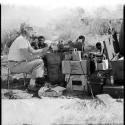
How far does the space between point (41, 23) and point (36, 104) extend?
10196 mm

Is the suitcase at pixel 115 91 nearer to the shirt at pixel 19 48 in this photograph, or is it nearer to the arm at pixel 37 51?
the arm at pixel 37 51

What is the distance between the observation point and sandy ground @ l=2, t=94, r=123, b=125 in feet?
15.5

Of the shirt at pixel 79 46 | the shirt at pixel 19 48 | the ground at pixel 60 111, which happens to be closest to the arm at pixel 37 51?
the shirt at pixel 19 48

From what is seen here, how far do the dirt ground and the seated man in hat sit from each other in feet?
2.99

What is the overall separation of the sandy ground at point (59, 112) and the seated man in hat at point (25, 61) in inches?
40.0

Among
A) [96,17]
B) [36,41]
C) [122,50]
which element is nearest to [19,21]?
[96,17]

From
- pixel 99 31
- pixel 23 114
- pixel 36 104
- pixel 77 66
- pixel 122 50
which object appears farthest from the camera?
pixel 99 31

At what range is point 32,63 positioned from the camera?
6848 mm

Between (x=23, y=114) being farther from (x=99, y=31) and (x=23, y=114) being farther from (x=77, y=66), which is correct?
(x=99, y=31)

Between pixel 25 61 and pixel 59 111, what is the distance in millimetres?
2095

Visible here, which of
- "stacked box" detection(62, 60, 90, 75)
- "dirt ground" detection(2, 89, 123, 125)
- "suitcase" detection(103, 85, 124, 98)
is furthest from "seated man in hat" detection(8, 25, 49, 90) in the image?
"suitcase" detection(103, 85, 124, 98)

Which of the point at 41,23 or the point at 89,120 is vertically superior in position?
the point at 41,23

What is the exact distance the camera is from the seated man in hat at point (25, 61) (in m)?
6.81

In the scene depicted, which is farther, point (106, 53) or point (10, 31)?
point (10, 31)
